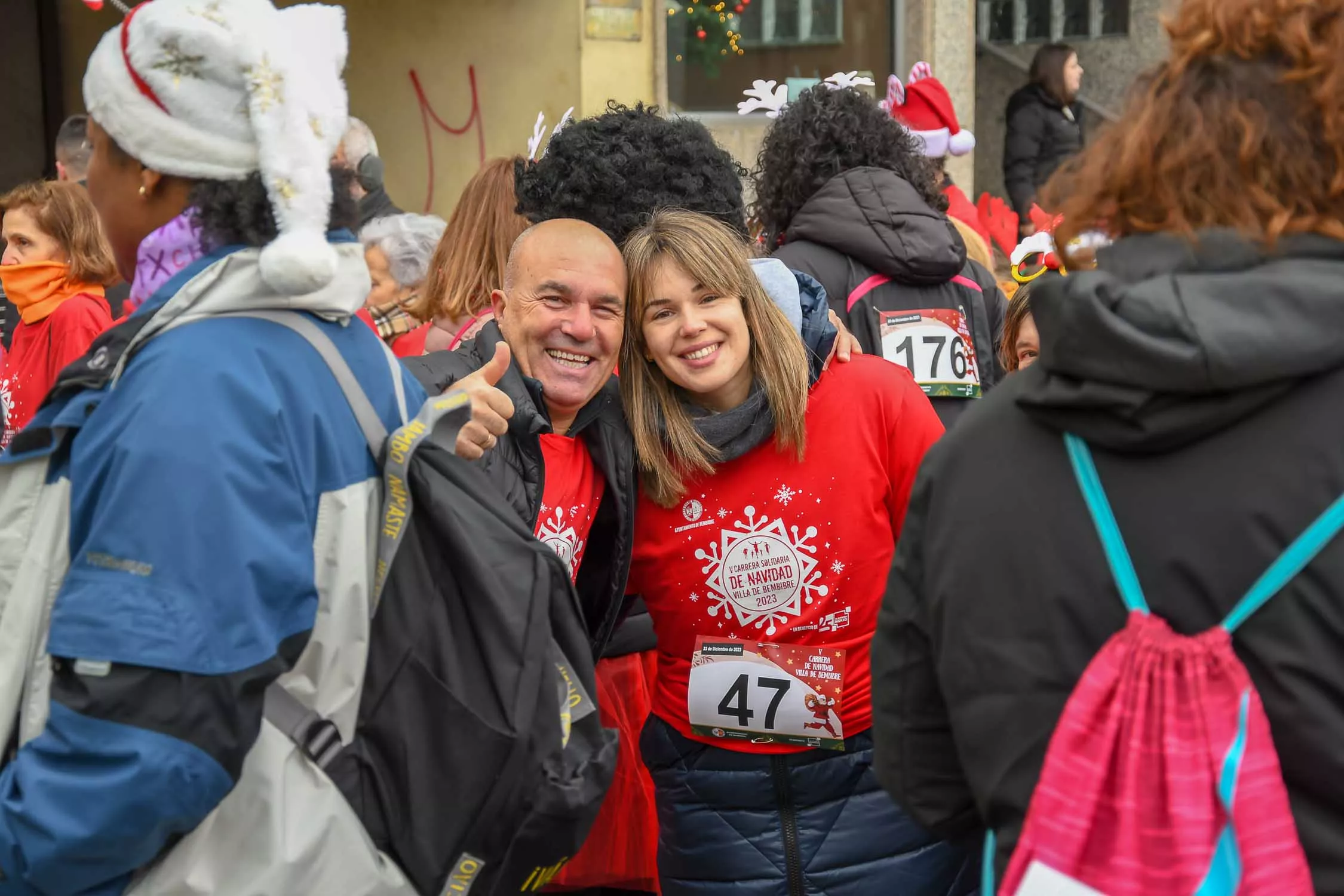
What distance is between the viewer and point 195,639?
5.56 ft

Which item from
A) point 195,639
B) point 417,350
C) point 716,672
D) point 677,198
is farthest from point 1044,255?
point 195,639

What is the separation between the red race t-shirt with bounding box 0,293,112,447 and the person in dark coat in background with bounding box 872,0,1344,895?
441 cm

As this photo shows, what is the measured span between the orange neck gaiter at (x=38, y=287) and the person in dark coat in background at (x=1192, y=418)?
15.7 feet

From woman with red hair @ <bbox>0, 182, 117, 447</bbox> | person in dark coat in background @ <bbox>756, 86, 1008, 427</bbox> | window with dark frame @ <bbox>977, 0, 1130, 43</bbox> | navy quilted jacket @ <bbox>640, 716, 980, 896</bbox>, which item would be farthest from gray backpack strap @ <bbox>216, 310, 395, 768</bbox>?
window with dark frame @ <bbox>977, 0, 1130, 43</bbox>

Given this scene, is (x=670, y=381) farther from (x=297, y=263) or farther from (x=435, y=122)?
(x=435, y=122)

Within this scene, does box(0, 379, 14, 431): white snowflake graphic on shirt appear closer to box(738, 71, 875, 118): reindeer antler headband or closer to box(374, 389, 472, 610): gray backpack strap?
box(738, 71, 875, 118): reindeer antler headband

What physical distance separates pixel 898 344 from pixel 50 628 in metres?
3.01

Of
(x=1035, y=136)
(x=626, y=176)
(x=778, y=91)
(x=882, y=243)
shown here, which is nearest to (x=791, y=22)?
(x=1035, y=136)

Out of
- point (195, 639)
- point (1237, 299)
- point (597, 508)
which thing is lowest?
point (597, 508)

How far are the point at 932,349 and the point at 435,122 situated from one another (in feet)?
17.4

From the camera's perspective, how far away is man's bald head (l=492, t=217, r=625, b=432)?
3053 millimetres

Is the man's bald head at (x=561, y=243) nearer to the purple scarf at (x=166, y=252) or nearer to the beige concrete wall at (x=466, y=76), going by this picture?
the purple scarf at (x=166, y=252)

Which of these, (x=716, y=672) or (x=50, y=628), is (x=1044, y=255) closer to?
(x=716, y=672)

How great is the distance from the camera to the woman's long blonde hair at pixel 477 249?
4.61 meters
